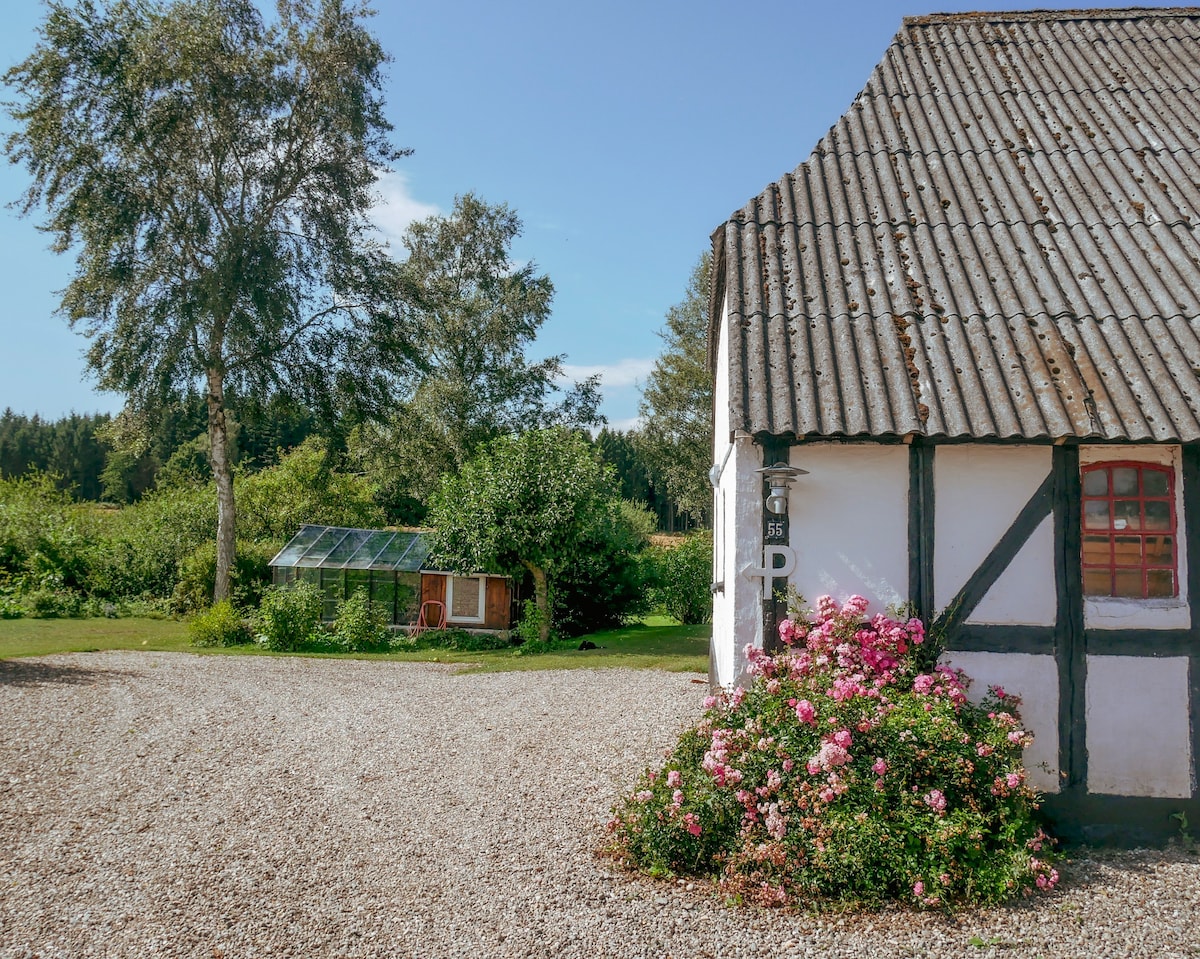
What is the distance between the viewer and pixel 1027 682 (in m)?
5.73

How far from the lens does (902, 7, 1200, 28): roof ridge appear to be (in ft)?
33.9

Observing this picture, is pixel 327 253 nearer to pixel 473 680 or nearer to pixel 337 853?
pixel 473 680

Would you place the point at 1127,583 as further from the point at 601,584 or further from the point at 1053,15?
the point at 601,584

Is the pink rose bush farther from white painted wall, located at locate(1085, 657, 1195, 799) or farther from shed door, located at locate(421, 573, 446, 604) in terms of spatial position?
shed door, located at locate(421, 573, 446, 604)

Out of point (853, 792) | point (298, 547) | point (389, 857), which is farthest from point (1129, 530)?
point (298, 547)

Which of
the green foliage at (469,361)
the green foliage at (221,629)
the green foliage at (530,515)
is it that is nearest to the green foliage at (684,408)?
the green foliage at (469,361)

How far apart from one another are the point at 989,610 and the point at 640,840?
9.34 ft

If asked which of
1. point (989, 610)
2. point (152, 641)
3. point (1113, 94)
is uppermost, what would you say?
point (1113, 94)

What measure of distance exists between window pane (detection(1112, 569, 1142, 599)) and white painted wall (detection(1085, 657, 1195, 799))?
454 millimetres

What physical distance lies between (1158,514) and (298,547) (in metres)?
18.3

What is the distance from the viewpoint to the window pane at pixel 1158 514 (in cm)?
584

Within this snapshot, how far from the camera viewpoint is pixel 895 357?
20.2ft

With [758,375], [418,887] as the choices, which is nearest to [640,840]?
[418,887]

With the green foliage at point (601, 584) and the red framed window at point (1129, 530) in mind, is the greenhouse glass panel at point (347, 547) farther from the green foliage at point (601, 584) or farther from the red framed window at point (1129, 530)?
the red framed window at point (1129, 530)
